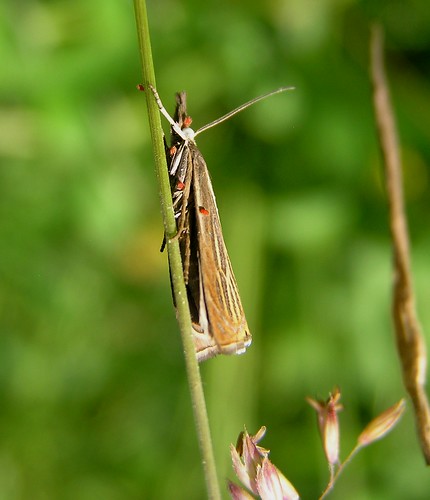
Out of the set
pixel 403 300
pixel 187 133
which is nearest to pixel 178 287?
pixel 403 300

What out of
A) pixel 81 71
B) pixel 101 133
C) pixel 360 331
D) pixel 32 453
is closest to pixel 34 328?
pixel 32 453

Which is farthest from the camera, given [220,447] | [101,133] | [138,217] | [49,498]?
[138,217]

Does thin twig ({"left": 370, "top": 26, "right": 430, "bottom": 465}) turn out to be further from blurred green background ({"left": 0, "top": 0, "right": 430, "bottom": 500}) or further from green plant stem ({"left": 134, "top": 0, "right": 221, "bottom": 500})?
blurred green background ({"left": 0, "top": 0, "right": 430, "bottom": 500})

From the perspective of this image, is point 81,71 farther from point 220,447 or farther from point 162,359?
point 220,447

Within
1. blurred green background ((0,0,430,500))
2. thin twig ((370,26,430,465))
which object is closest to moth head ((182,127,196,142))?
thin twig ((370,26,430,465))

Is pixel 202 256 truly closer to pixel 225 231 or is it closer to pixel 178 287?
pixel 178 287

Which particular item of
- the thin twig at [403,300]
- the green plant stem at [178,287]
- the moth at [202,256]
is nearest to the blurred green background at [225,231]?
the moth at [202,256]
